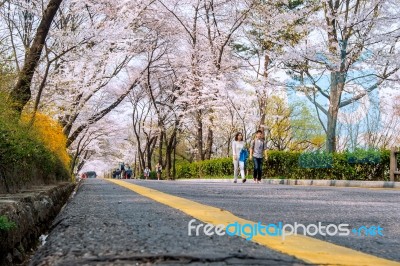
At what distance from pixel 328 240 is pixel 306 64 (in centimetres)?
2077

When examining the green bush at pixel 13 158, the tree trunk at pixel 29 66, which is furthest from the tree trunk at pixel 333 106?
the green bush at pixel 13 158

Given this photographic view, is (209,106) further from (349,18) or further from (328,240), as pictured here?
(328,240)

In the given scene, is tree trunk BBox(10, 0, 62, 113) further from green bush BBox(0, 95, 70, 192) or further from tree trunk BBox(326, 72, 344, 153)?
tree trunk BBox(326, 72, 344, 153)

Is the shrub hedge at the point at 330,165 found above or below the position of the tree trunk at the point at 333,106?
below

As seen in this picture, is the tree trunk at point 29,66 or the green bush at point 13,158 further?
the tree trunk at point 29,66

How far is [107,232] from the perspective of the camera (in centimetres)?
234

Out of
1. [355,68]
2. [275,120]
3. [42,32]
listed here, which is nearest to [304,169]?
[355,68]

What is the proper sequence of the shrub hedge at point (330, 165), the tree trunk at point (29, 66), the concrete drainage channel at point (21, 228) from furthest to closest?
the shrub hedge at point (330, 165), the tree trunk at point (29, 66), the concrete drainage channel at point (21, 228)

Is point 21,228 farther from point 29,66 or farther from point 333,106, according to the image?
point 333,106

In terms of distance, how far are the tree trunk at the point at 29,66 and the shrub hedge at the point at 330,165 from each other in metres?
10.6

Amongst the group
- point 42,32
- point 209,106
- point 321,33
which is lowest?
point 42,32

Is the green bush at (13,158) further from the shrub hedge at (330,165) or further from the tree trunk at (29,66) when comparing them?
the shrub hedge at (330,165)

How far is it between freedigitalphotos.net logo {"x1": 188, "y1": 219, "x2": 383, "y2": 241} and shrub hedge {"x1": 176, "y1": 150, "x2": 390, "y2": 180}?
13.5 m

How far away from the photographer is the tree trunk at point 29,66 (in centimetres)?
743
